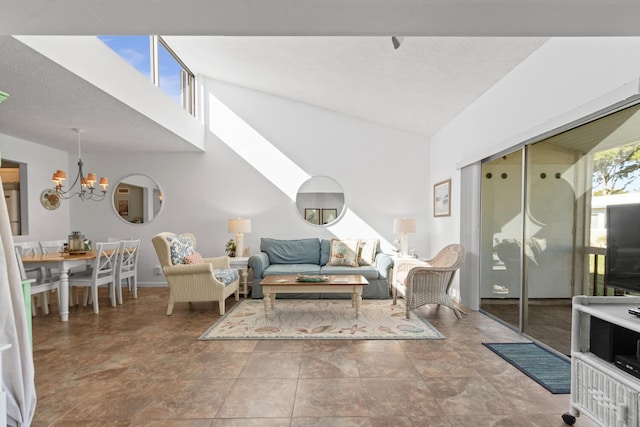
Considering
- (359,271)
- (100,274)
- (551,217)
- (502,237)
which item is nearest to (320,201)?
(359,271)

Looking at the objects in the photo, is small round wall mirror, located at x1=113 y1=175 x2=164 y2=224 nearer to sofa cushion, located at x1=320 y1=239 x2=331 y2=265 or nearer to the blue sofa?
the blue sofa

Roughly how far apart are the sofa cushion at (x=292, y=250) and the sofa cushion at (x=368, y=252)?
705 millimetres

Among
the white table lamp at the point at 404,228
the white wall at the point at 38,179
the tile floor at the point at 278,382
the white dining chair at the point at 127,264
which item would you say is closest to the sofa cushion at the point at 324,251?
the white table lamp at the point at 404,228

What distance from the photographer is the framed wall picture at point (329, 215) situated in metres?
6.21

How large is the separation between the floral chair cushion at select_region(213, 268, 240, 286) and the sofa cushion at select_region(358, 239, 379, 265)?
196cm

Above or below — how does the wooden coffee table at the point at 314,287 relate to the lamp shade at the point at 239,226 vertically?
below

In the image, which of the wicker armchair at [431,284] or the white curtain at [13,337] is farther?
the wicker armchair at [431,284]

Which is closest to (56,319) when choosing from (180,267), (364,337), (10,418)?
(180,267)

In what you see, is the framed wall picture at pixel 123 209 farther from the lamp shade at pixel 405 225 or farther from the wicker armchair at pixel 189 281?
the lamp shade at pixel 405 225

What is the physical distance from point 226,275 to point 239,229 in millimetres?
1199

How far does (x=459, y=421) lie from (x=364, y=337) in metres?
1.48

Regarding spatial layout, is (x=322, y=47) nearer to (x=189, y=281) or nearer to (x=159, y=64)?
(x=159, y=64)

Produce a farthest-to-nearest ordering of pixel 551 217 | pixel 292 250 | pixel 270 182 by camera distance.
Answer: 1. pixel 270 182
2. pixel 292 250
3. pixel 551 217

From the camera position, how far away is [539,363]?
2.84m
